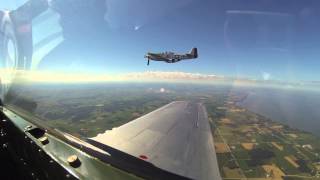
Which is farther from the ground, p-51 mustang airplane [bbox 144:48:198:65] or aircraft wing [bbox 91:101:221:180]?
p-51 mustang airplane [bbox 144:48:198:65]

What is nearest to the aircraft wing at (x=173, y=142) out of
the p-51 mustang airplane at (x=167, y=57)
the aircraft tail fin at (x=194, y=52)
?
the p-51 mustang airplane at (x=167, y=57)

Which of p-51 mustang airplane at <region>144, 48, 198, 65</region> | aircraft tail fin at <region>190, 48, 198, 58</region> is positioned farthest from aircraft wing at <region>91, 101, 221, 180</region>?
aircraft tail fin at <region>190, 48, 198, 58</region>

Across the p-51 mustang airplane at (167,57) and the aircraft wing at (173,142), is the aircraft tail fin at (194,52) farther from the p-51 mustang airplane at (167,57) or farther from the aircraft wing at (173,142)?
the aircraft wing at (173,142)

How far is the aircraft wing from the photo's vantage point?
101 inches

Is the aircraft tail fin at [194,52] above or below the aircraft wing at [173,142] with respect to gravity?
above

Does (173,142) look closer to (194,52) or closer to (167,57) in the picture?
(167,57)

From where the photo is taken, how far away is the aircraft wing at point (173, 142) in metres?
2.57

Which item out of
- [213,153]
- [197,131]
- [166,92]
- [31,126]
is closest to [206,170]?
[213,153]

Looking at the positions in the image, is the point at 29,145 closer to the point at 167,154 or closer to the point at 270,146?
the point at 167,154

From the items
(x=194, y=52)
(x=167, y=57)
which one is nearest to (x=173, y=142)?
(x=167, y=57)

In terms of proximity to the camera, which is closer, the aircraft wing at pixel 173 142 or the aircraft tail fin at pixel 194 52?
the aircraft wing at pixel 173 142

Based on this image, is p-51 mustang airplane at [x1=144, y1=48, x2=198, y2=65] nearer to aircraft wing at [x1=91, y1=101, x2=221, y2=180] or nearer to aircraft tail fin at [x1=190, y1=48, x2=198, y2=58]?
aircraft tail fin at [x1=190, y1=48, x2=198, y2=58]

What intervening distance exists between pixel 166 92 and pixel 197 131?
34.8 m

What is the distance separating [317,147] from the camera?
2284 centimetres
